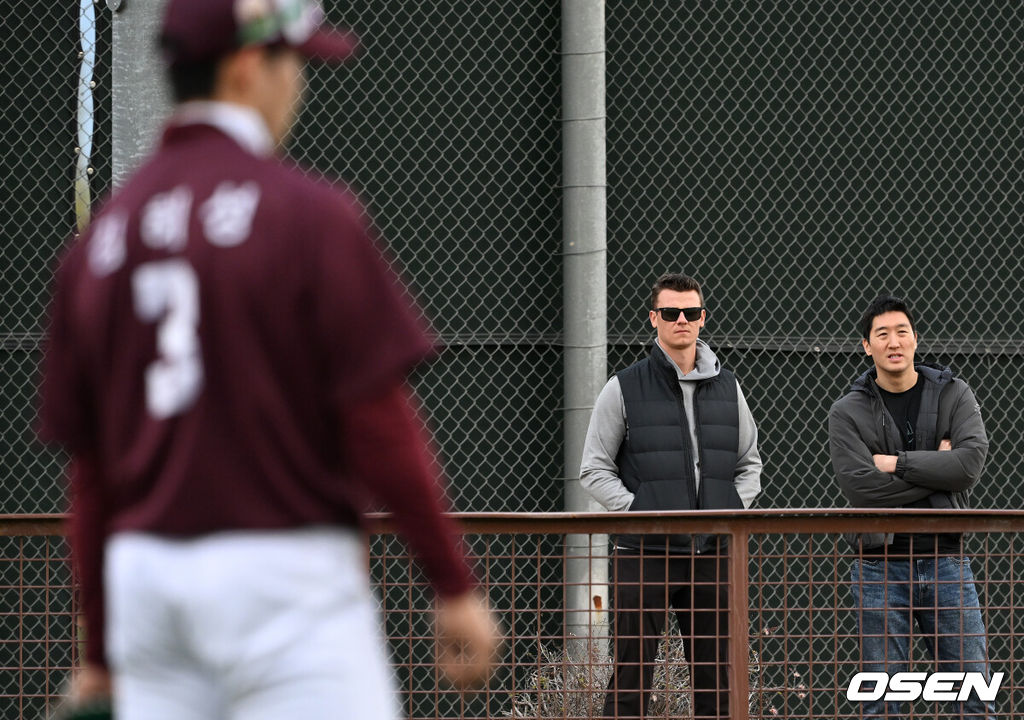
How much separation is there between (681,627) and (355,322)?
144 inches

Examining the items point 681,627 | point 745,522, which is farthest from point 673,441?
point 745,522

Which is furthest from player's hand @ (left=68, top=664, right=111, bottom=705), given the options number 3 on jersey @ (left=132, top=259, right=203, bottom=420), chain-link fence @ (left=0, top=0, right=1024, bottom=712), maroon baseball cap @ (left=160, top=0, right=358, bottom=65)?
chain-link fence @ (left=0, top=0, right=1024, bottom=712)

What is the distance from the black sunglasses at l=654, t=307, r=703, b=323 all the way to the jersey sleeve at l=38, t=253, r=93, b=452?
13.5ft

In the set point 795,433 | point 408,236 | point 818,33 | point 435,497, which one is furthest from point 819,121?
point 435,497

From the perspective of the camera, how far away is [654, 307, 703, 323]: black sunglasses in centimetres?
630

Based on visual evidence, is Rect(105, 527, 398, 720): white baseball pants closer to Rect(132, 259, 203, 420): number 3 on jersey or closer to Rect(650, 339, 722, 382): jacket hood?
Rect(132, 259, 203, 420): number 3 on jersey

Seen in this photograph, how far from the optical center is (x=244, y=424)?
2.20 meters

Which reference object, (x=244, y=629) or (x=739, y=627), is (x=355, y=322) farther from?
(x=739, y=627)

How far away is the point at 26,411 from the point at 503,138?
10.1ft

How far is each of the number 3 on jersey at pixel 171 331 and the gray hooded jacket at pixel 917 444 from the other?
454 centimetres

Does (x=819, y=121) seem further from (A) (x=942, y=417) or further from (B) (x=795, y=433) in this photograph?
(A) (x=942, y=417)

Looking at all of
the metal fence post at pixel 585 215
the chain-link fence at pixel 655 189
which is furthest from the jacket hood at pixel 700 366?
the chain-link fence at pixel 655 189

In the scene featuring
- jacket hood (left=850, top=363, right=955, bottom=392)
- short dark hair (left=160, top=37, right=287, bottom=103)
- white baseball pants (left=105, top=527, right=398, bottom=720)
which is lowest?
white baseball pants (left=105, top=527, right=398, bottom=720)

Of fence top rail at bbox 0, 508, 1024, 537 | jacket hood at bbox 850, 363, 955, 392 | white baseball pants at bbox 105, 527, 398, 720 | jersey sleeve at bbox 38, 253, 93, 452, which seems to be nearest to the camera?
white baseball pants at bbox 105, 527, 398, 720
